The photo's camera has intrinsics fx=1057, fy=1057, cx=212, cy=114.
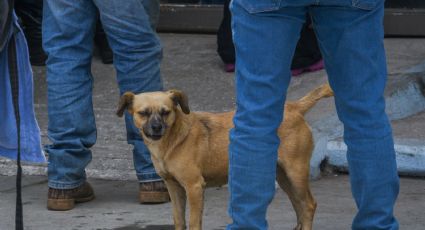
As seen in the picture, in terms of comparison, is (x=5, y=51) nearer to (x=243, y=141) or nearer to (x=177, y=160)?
(x=177, y=160)

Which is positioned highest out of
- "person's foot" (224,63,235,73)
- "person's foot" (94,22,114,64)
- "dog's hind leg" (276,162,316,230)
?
"dog's hind leg" (276,162,316,230)

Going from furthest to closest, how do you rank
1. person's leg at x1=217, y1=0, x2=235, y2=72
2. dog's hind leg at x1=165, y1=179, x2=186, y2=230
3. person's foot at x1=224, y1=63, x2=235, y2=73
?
person's foot at x1=224, y1=63, x2=235, y2=73
person's leg at x1=217, y1=0, x2=235, y2=72
dog's hind leg at x1=165, y1=179, x2=186, y2=230

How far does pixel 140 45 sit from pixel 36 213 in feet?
2.92

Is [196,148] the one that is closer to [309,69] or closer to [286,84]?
[286,84]

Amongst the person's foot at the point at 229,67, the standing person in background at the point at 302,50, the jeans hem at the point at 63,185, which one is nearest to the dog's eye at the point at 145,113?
the jeans hem at the point at 63,185

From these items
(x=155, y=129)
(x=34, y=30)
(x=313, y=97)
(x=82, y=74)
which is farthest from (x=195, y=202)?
(x=34, y=30)

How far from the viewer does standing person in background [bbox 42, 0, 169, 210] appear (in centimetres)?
459

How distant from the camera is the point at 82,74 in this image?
15.5 feet

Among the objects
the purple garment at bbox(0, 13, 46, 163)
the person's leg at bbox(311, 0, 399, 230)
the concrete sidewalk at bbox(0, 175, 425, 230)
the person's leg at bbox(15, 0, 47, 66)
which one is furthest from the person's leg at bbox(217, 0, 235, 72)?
the person's leg at bbox(311, 0, 399, 230)

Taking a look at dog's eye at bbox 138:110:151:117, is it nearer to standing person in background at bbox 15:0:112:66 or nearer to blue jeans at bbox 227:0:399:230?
blue jeans at bbox 227:0:399:230

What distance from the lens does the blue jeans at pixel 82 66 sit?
4578 millimetres

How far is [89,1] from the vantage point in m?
4.64

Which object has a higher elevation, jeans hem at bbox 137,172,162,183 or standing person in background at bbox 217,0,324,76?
jeans hem at bbox 137,172,162,183

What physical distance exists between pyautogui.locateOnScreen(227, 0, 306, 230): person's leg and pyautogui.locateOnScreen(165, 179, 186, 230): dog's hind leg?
78 cm
